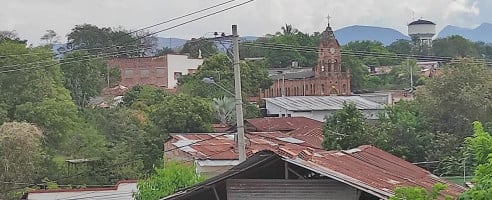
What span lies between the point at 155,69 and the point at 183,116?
3678 centimetres

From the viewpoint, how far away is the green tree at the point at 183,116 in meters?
42.1

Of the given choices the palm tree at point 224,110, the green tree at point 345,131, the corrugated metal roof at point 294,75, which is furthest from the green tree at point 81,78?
the green tree at point 345,131

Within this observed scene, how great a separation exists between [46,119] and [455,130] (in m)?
17.5

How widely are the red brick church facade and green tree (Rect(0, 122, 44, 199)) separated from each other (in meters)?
35.0

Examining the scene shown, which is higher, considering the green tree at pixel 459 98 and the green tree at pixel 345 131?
the green tree at pixel 459 98

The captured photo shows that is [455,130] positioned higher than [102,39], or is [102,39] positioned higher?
[102,39]

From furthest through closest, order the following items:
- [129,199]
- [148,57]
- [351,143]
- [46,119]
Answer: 1. [148,57]
2. [46,119]
3. [351,143]
4. [129,199]

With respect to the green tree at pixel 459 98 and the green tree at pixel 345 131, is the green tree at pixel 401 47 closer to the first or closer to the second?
the green tree at pixel 459 98

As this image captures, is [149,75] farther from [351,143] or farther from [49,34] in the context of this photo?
[351,143]

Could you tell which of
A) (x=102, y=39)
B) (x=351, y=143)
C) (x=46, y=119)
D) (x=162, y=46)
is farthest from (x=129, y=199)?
(x=162, y=46)

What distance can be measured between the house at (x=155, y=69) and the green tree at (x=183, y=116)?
34431mm

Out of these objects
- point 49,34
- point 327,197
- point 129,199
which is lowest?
point 129,199

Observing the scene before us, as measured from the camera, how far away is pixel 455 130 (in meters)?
34.7

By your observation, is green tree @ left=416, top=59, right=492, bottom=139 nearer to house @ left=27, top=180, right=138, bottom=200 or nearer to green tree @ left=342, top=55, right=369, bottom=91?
house @ left=27, top=180, right=138, bottom=200
